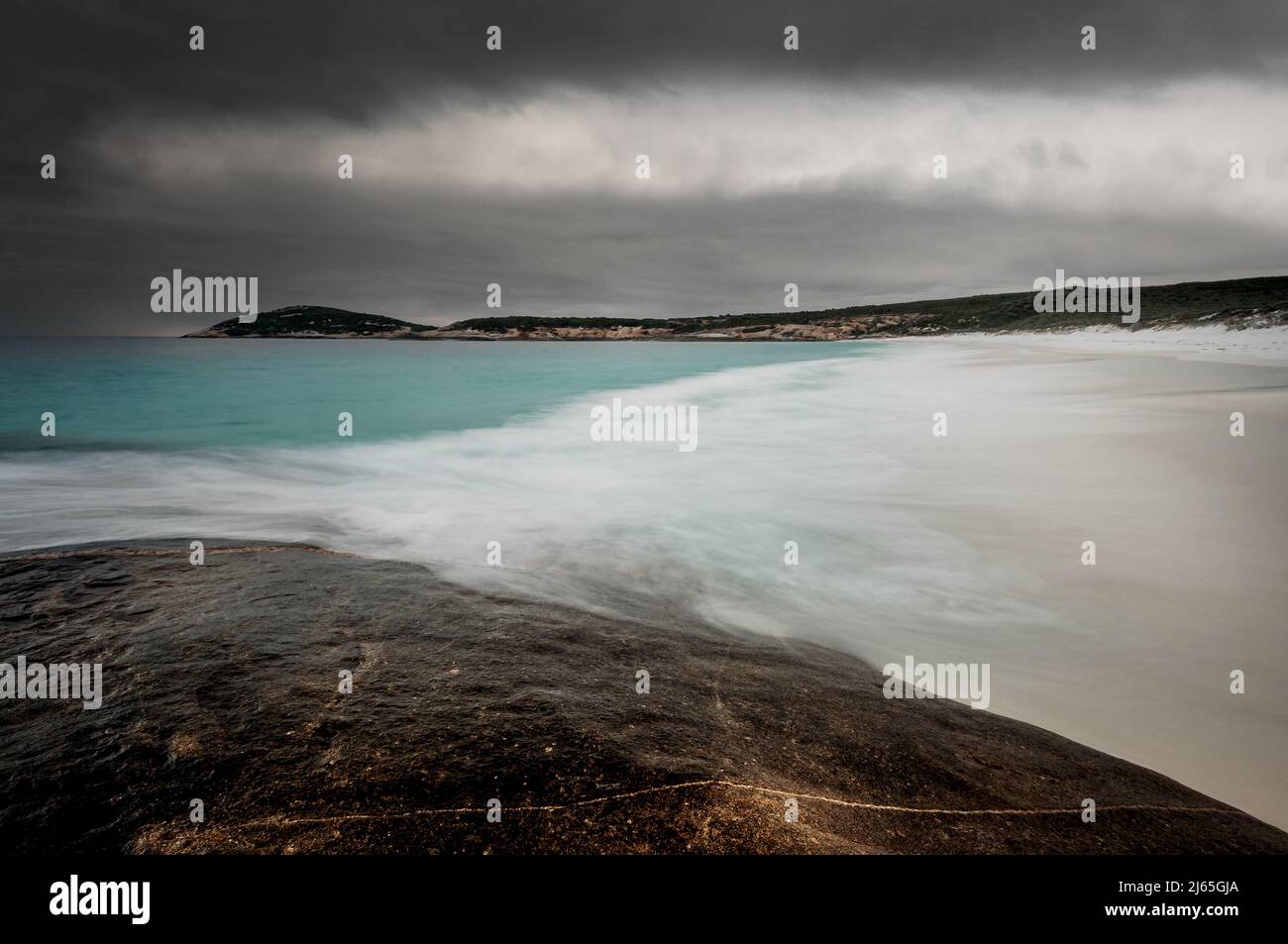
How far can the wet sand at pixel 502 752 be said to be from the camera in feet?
7.30

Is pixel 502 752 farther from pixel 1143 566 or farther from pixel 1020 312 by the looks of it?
pixel 1020 312

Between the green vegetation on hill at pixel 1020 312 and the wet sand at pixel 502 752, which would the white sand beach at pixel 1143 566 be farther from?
the green vegetation on hill at pixel 1020 312

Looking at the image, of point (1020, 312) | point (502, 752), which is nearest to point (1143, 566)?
point (502, 752)

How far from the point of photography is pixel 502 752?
2.63 m

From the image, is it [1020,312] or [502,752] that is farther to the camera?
[1020,312]

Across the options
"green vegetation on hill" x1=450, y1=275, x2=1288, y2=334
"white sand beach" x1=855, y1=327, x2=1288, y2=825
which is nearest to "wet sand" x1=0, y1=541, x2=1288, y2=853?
"white sand beach" x1=855, y1=327, x2=1288, y2=825

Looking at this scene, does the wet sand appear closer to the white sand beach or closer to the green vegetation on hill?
the white sand beach

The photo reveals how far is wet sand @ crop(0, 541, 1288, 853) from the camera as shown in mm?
2227

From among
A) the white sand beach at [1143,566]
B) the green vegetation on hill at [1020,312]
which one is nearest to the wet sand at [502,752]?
the white sand beach at [1143,566]

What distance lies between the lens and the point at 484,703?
3.05 metres

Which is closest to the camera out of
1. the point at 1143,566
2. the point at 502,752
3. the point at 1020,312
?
the point at 502,752
